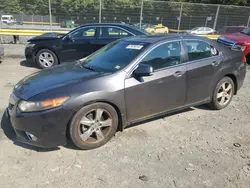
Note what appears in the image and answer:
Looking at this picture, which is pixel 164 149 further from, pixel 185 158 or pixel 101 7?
pixel 101 7

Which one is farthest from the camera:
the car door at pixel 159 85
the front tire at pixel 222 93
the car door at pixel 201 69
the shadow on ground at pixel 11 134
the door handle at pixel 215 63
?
the front tire at pixel 222 93

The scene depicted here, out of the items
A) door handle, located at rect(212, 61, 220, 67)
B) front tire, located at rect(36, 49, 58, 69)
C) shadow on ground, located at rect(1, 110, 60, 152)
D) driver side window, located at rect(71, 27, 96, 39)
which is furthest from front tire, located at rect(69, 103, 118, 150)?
front tire, located at rect(36, 49, 58, 69)

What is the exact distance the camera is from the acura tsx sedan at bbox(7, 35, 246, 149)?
2982 millimetres

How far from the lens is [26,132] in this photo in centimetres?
300

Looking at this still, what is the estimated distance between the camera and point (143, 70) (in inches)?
131

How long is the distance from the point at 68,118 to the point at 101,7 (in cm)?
1295

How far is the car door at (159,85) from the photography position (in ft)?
11.3

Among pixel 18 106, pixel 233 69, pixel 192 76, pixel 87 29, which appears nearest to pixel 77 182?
pixel 18 106

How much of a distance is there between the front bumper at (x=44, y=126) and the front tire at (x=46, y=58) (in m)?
5.04

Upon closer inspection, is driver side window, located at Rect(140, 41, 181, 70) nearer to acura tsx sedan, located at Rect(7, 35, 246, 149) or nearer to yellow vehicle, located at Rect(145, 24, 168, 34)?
acura tsx sedan, located at Rect(7, 35, 246, 149)

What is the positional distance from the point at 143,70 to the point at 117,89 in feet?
1.52

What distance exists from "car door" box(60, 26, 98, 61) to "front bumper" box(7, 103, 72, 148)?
490 centimetres

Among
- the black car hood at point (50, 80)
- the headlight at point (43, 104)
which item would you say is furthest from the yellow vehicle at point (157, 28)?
the headlight at point (43, 104)

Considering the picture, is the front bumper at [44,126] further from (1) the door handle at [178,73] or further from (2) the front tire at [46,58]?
(2) the front tire at [46,58]
